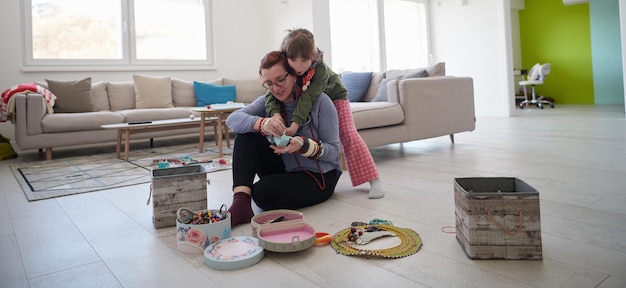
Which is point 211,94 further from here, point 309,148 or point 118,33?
point 309,148

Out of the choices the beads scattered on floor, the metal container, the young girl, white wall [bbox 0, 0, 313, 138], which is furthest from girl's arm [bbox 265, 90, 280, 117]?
white wall [bbox 0, 0, 313, 138]

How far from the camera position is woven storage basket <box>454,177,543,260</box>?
1.14 m

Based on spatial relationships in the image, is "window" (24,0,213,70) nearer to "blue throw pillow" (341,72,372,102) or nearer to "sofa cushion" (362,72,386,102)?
"blue throw pillow" (341,72,372,102)

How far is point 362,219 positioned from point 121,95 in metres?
4.22

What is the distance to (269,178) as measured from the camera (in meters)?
1.75

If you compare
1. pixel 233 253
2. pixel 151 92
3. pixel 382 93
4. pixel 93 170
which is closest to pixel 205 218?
pixel 233 253

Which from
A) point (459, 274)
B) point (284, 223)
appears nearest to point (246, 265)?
point (284, 223)

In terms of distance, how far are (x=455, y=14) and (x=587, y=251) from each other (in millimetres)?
6742

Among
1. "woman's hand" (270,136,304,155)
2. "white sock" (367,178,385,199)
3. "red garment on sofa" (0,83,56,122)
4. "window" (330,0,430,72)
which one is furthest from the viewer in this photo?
"window" (330,0,430,72)

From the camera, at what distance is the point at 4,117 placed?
4.06 meters

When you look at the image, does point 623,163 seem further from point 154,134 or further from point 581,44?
→ point 581,44

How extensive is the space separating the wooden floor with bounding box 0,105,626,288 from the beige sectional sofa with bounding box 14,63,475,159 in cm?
49

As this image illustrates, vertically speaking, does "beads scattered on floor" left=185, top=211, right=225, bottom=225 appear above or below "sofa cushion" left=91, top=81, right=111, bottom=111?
below

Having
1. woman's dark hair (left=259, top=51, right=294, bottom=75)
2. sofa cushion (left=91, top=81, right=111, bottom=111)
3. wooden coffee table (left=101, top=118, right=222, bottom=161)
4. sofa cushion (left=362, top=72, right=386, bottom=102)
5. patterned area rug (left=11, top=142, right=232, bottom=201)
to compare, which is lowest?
patterned area rug (left=11, top=142, right=232, bottom=201)
